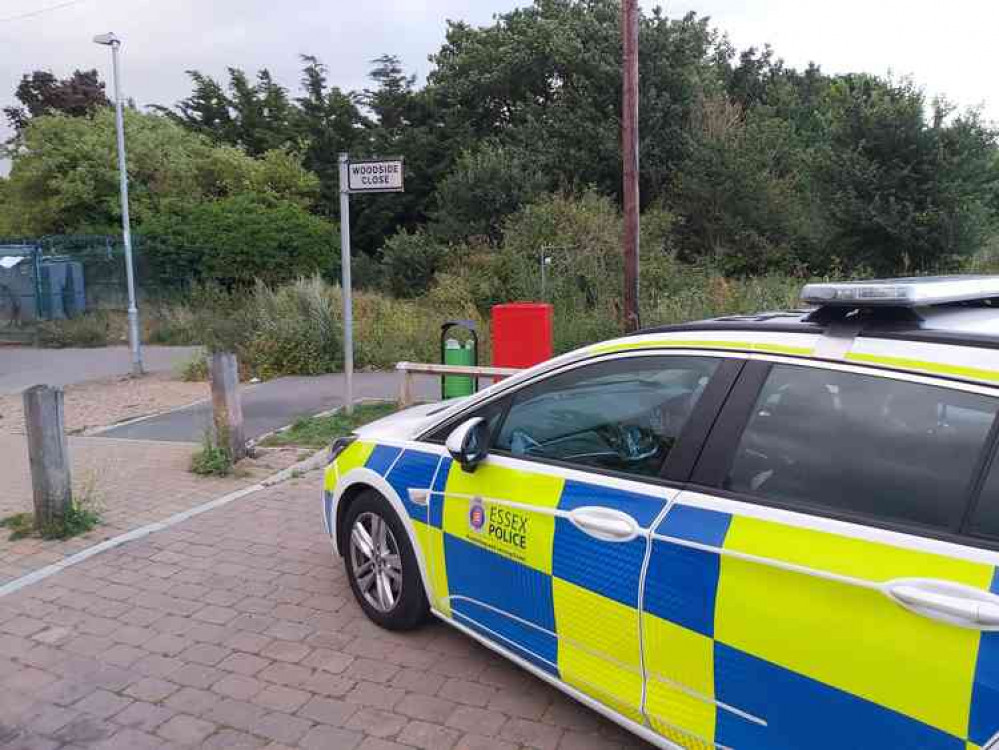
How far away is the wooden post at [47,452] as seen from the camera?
5.22 m

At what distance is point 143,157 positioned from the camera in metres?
28.0

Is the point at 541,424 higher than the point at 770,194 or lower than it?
lower

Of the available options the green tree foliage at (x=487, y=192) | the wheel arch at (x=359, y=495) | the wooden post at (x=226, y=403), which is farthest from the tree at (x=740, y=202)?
the wheel arch at (x=359, y=495)

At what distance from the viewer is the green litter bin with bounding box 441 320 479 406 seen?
8.14m

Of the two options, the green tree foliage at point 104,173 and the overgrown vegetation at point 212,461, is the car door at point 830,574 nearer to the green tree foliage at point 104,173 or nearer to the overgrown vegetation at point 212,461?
the overgrown vegetation at point 212,461

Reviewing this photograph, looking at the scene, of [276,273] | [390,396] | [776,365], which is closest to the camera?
[776,365]

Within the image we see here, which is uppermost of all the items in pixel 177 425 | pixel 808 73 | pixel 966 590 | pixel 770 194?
pixel 808 73

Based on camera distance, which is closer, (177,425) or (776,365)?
(776,365)

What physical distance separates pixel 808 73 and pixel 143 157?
106 ft

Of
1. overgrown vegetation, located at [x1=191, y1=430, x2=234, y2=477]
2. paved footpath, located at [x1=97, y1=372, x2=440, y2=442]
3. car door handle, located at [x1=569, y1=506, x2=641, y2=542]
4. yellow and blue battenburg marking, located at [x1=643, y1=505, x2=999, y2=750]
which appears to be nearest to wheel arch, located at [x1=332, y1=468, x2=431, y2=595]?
car door handle, located at [x1=569, y1=506, x2=641, y2=542]

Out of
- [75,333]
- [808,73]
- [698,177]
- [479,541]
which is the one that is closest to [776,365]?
[479,541]

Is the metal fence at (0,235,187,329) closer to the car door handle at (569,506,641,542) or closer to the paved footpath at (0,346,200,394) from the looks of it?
the paved footpath at (0,346,200,394)

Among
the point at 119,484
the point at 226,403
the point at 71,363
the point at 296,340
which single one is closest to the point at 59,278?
the point at 71,363

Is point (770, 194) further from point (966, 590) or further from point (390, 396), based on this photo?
point (966, 590)
